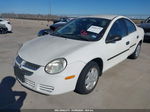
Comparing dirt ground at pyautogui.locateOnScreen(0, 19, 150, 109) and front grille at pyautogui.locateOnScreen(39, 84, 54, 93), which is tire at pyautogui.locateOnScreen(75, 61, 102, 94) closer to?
dirt ground at pyautogui.locateOnScreen(0, 19, 150, 109)

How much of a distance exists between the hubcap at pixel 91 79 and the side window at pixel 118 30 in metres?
0.78

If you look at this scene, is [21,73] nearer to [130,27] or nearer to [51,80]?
[51,80]

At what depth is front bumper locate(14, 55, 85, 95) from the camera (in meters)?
2.37

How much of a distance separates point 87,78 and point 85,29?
123 centimetres

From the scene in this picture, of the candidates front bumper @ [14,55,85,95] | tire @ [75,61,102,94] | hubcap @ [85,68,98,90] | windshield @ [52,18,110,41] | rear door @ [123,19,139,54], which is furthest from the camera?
rear door @ [123,19,139,54]

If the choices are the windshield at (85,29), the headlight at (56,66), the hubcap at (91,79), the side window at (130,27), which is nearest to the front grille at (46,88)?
the headlight at (56,66)

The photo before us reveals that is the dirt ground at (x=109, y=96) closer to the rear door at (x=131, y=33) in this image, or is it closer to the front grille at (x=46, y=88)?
the front grille at (x=46, y=88)

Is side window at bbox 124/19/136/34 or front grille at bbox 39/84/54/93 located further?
side window at bbox 124/19/136/34

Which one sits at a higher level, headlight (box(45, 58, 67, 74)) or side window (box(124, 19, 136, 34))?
side window (box(124, 19, 136, 34))

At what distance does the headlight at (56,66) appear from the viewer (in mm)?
2381

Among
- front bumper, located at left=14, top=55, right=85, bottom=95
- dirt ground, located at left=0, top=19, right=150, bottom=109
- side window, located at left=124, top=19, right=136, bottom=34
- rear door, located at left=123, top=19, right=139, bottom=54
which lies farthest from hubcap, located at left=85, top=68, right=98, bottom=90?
side window, located at left=124, top=19, right=136, bottom=34

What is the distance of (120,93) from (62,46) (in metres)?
1.52

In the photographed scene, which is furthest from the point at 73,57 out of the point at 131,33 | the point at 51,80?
the point at 131,33

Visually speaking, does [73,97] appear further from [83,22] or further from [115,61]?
[83,22]
